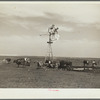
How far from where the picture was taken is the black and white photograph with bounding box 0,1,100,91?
1.52 m

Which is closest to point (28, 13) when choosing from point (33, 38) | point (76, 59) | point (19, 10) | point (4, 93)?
point (19, 10)

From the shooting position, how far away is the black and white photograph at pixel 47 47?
152cm

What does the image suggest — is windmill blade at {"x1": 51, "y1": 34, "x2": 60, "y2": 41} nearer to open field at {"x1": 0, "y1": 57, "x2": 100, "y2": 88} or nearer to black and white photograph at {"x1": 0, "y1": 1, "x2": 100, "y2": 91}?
black and white photograph at {"x1": 0, "y1": 1, "x2": 100, "y2": 91}

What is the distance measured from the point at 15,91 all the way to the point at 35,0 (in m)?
0.67

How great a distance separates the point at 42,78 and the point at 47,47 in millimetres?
226

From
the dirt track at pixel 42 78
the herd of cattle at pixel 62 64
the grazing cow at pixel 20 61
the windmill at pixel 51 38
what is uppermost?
the windmill at pixel 51 38

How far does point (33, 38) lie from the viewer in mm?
1543

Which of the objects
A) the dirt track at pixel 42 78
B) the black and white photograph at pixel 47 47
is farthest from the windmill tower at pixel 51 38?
the dirt track at pixel 42 78

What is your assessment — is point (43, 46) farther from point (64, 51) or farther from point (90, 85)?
point (90, 85)

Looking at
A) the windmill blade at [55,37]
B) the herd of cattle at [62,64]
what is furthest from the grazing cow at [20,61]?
the windmill blade at [55,37]

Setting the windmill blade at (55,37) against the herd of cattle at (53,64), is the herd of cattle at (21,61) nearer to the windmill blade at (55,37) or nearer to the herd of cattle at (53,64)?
the herd of cattle at (53,64)

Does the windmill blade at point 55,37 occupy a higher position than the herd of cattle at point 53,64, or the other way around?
the windmill blade at point 55,37

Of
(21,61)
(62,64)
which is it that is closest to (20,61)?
(21,61)

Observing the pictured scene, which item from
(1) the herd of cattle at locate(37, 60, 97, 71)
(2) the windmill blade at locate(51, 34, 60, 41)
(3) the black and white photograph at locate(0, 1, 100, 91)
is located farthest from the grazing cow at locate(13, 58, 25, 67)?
(2) the windmill blade at locate(51, 34, 60, 41)
